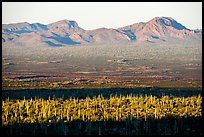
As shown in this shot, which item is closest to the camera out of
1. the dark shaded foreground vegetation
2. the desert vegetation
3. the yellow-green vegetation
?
the dark shaded foreground vegetation

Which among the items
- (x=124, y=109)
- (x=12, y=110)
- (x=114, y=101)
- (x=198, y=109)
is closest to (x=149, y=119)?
(x=124, y=109)

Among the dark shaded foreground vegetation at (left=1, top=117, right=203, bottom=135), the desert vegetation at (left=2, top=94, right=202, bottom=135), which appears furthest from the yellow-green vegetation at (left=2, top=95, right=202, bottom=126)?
the dark shaded foreground vegetation at (left=1, top=117, right=203, bottom=135)

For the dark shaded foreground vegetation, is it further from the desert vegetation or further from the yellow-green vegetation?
the yellow-green vegetation

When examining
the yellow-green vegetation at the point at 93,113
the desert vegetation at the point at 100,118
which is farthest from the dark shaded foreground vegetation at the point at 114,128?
the yellow-green vegetation at the point at 93,113

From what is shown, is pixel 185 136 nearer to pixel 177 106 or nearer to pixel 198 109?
pixel 198 109

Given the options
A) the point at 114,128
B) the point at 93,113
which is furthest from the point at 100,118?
the point at 114,128

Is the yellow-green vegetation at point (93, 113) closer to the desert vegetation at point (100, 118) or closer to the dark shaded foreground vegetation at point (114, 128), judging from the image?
the desert vegetation at point (100, 118)

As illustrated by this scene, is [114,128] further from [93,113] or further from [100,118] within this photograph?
[93,113]

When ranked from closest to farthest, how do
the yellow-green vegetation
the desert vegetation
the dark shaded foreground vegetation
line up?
1. the dark shaded foreground vegetation
2. the desert vegetation
3. the yellow-green vegetation
